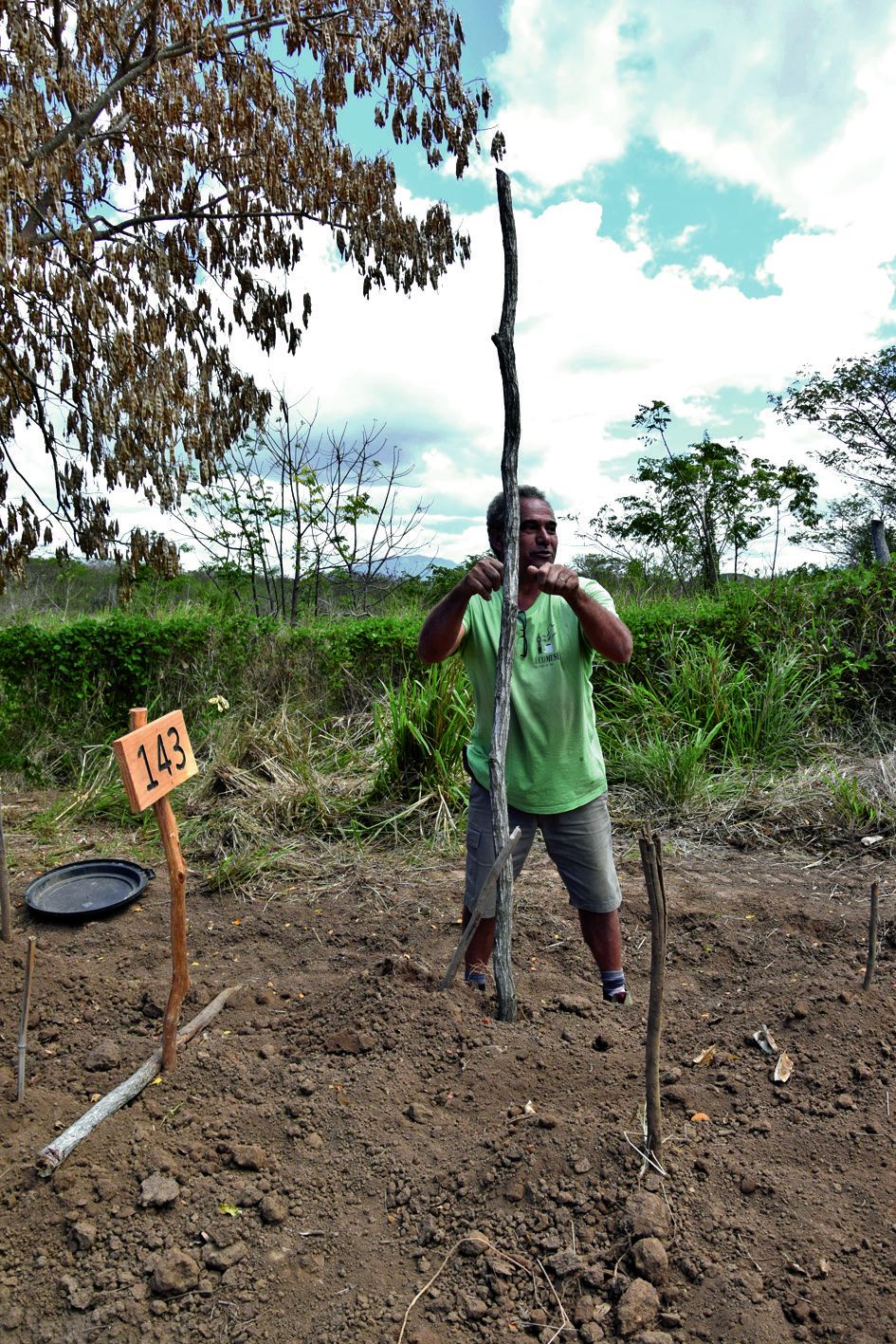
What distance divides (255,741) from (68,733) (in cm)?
170

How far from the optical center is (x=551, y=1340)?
158 centimetres

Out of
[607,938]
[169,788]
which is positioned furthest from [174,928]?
[607,938]

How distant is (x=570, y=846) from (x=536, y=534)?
40.6 inches

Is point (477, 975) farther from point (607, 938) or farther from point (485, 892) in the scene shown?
point (485, 892)

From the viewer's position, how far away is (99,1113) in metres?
2.14

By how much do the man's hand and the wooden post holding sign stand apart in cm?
107

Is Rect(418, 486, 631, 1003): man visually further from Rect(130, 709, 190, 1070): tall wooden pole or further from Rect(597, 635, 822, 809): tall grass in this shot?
Rect(597, 635, 822, 809): tall grass

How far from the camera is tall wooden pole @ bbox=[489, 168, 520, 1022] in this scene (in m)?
2.51

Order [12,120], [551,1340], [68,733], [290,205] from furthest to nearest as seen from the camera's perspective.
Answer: [290,205], [68,733], [12,120], [551,1340]

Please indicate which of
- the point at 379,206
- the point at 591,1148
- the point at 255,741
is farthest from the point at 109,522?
the point at 591,1148

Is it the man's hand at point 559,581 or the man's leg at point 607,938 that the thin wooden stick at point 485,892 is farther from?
the man's hand at point 559,581

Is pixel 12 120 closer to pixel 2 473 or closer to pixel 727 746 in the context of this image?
pixel 2 473

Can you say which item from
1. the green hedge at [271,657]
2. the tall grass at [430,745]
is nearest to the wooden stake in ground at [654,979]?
the tall grass at [430,745]

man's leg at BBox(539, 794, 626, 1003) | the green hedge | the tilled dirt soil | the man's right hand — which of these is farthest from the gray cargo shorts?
the green hedge
